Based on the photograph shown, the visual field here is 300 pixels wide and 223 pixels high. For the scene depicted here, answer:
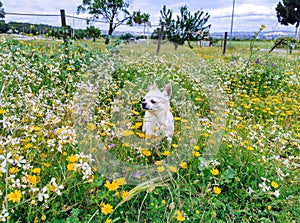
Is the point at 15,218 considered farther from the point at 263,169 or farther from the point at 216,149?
the point at 263,169

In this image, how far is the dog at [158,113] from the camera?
217 cm

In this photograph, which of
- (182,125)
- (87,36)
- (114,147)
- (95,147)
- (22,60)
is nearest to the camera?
(95,147)

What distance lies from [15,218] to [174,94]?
82.9 inches

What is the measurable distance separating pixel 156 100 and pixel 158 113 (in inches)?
5.7

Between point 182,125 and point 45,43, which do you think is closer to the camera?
point 182,125

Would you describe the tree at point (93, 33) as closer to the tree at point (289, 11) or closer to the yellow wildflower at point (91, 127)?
the yellow wildflower at point (91, 127)

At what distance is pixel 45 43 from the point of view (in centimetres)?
533

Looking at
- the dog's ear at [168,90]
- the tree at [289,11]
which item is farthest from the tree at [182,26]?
the tree at [289,11]

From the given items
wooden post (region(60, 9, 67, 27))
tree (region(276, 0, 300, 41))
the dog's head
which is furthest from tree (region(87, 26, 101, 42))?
tree (region(276, 0, 300, 41))

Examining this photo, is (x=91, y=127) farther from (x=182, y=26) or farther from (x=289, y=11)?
(x=289, y=11)

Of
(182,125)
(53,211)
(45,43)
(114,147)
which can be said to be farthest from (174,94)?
(45,43)

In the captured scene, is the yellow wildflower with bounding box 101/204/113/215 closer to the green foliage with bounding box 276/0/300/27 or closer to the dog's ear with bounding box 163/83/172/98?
the dog's ear with bounding box 163/83/172/98

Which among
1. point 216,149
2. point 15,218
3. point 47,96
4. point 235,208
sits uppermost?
point 47,96

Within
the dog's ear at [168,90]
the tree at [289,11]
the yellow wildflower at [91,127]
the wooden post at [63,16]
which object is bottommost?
the yellow wildflower at [91,127]
